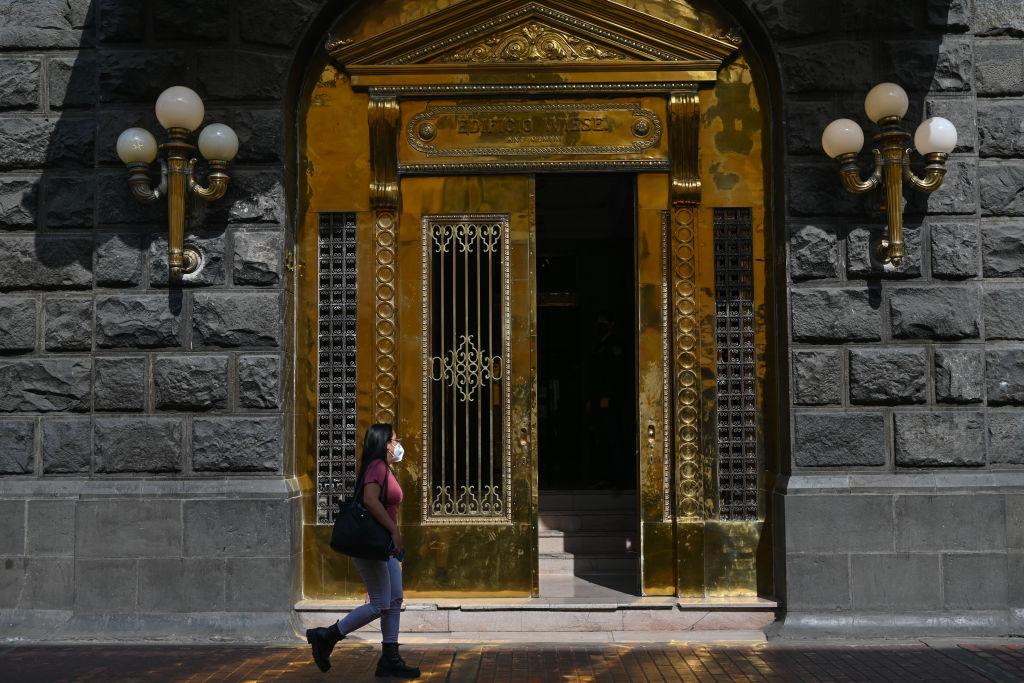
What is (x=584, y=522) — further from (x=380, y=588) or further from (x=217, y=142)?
(x=217, y=142)

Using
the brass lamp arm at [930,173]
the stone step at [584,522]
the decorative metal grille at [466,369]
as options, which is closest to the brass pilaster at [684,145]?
the decorative metal grille at [466,369]

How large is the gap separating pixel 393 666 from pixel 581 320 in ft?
33.8

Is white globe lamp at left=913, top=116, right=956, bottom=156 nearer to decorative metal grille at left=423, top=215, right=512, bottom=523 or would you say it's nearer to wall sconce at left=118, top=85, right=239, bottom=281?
decorative metal grille at left=423, top=215, right=512, bottom=523

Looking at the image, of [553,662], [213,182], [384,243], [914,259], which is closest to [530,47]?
[384,243]

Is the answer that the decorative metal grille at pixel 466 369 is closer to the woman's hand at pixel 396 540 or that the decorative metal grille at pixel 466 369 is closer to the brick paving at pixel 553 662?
the brick paving at pixel 553 662

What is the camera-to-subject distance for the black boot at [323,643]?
285 inches

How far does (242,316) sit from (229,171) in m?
1.30

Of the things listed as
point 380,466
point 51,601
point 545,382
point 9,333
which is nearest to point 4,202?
point 9,333

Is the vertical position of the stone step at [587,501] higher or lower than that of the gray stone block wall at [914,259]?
lower

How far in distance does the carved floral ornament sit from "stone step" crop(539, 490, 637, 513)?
540cm

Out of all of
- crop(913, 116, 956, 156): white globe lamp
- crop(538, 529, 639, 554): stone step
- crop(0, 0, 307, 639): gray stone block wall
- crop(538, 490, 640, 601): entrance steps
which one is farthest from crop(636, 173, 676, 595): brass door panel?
crop(0, 0, 307, 639): gray stone block wall

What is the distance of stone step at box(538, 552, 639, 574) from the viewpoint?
35.1ft

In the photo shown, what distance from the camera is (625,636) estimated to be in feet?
28.1

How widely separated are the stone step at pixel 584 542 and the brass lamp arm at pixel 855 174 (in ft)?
15.6
